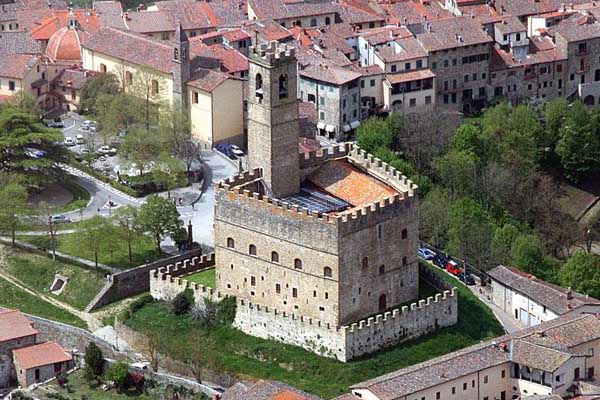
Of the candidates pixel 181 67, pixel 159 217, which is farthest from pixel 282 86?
pixel 181 67

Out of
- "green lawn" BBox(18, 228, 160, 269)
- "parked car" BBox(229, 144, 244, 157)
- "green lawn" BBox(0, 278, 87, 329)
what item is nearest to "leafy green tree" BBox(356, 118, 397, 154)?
"parked car" BBox(229, 144, 244, 157)

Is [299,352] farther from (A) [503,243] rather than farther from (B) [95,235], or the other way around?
(A) [503,243]

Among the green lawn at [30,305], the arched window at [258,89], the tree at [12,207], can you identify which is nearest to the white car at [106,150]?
the tree at [12,207]

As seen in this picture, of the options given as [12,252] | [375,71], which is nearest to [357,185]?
[12,252]

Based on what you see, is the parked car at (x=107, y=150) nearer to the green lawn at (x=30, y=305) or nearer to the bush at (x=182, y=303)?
the green lawn at (x=30, y=305)

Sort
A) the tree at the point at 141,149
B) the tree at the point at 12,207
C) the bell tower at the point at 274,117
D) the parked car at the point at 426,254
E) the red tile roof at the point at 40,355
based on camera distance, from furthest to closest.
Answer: the tree at the point at 141,149
the parked car at the point at 426,254
the tree at the point at 12,207
the bell tower at the point at 274,117
the red tile roof at the point at 40,355

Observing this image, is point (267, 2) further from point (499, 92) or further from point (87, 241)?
point (87, 241)

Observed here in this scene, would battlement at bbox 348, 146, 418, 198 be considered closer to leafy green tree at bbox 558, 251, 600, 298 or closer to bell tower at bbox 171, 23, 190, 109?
leafy green tree at bbox 558, 251, 600, 298
